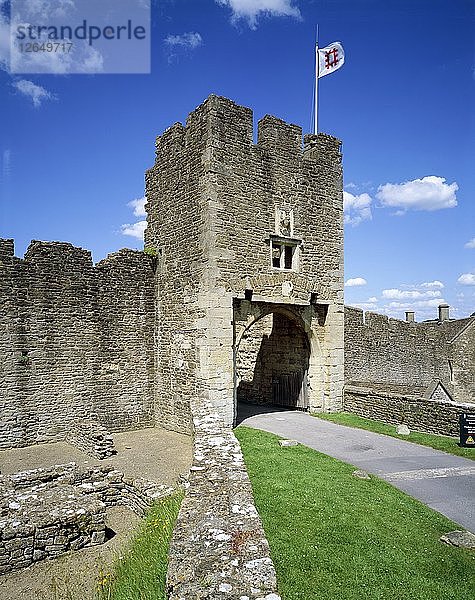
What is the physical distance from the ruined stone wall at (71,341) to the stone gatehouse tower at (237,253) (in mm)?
713

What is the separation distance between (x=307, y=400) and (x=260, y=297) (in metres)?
4.38

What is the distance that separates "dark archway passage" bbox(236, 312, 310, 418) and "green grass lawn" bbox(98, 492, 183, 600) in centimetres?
930

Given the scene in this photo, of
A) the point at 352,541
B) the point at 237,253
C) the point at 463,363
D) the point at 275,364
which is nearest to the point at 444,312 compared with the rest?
the point at 463,363

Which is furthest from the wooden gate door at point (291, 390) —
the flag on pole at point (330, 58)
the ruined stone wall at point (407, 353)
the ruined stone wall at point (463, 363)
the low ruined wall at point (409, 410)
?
the ruined stone wall at point (463, 363)

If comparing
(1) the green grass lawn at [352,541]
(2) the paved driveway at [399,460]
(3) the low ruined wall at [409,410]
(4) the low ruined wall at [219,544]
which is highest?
(4) the low ruined wall at [219,544]

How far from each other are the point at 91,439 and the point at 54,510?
16.8 feet

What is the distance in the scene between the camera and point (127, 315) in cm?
1521

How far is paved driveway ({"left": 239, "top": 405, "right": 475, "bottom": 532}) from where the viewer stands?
783cm

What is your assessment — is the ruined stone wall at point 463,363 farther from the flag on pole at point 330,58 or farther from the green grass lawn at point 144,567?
the green grass lawn at point 144,567

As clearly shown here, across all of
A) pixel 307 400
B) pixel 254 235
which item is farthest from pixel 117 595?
pixel 307 400

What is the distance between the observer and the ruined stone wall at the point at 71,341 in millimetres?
13117

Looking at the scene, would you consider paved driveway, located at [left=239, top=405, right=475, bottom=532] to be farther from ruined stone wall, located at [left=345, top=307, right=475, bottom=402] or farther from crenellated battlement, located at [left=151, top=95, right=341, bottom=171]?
crenellated battlement, located at [left=151, top=95, right=341, bottom=171]

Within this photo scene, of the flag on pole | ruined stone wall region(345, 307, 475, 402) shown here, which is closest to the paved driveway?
ruined stone wall region(345, 307, 475, 402)

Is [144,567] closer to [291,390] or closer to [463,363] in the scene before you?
[291,390]
